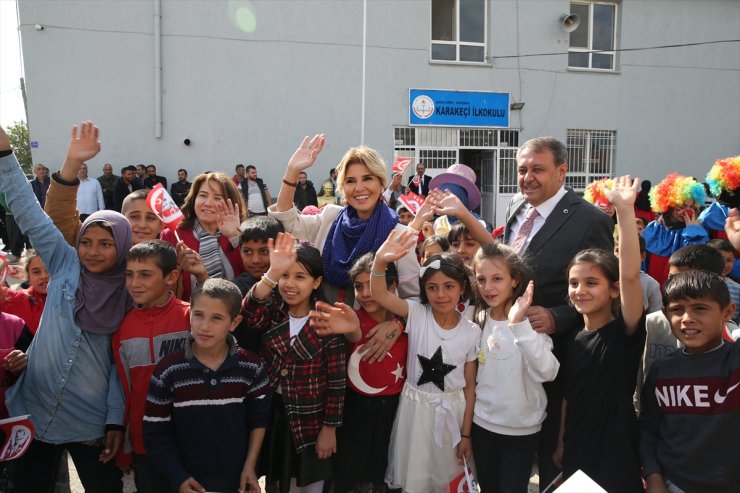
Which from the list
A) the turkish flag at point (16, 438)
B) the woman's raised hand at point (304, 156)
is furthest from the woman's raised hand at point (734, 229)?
the turkish flag at point (16, 438)

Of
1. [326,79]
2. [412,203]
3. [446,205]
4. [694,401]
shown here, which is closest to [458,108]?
[326,79]

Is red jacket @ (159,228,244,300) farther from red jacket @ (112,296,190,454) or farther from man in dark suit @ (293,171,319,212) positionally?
man in dark suit @ (293,171,319,212)

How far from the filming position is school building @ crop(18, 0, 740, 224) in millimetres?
11547

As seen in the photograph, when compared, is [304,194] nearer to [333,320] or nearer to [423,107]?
[423,107]

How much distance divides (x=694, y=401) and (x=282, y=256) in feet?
5.91

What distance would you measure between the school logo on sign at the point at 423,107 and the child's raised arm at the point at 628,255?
11.3 metres

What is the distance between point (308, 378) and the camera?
2.45m

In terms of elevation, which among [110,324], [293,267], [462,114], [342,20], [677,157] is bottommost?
[110,324]

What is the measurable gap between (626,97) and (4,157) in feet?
49.7

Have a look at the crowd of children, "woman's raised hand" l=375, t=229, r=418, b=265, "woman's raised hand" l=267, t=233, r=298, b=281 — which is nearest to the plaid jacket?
the crowd of children

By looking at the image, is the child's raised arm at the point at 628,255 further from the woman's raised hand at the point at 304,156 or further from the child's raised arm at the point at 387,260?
the woman's raised hand at the point at 304,156

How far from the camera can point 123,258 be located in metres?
2.47

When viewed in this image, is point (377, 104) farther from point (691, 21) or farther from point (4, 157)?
point (4, 157)

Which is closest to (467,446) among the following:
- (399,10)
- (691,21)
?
(399,10)
